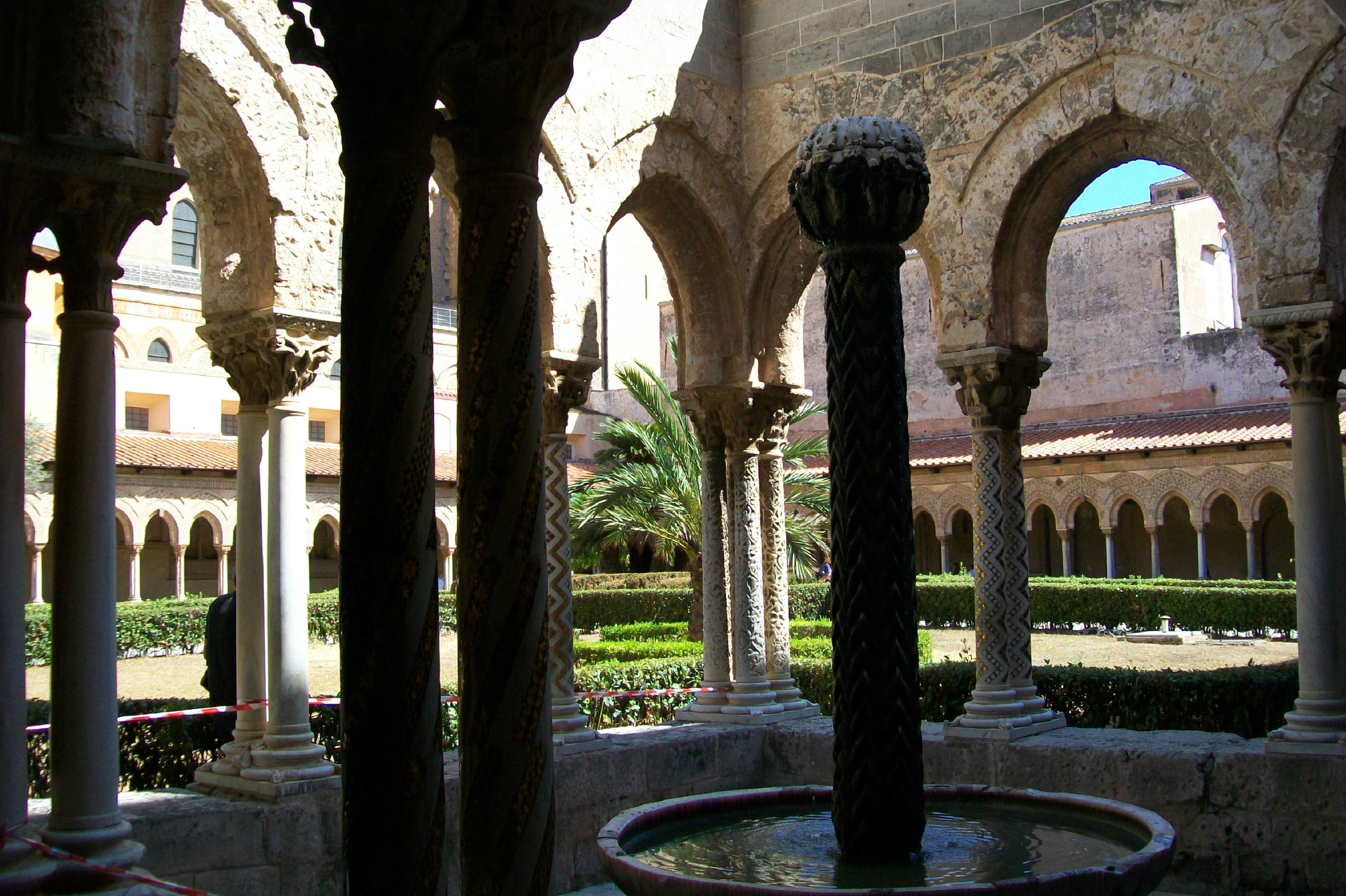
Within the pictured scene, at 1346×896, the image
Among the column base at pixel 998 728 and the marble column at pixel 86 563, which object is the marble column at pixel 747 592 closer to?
the column base at pixel 998 728

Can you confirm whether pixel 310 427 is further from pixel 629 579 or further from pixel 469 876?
pixel 469 876

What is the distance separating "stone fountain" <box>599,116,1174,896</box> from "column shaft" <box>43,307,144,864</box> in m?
1.77

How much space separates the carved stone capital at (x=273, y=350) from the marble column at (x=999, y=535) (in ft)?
12.2

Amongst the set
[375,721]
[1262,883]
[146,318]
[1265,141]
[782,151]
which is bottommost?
[1262,883]

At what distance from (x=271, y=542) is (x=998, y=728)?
389 cm

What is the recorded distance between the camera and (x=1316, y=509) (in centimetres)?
647

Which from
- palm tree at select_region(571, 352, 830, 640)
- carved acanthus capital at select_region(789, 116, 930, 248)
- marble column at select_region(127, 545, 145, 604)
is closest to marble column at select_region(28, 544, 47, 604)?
marble column at select_region(127, 545, 145, 604)

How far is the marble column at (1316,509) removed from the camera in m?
6.28

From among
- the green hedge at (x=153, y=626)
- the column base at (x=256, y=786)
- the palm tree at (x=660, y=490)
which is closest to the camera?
the column base at (x=256, y=786)

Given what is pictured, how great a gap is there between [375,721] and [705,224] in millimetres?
6727

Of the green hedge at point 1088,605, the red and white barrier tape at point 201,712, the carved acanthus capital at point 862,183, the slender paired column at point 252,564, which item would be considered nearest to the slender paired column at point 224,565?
the green hedge at point 1088,605

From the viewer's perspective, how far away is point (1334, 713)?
6250mm

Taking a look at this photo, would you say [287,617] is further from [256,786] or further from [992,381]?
[992,381]

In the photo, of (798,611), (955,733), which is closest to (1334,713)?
(955,733)
